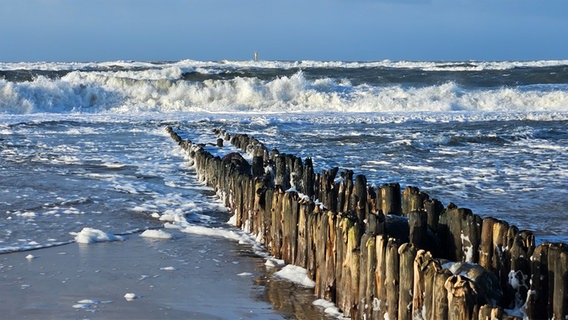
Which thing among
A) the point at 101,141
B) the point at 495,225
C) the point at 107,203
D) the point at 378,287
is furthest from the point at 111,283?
the point at 101,141

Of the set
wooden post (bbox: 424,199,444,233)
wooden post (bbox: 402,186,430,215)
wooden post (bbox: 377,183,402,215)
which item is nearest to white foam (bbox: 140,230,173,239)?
wooden post (bbox: 377,183,402,215)

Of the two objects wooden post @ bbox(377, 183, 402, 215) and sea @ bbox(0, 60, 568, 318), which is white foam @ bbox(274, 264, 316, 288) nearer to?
wooden post @ bbox(377, 183, 402, 215)

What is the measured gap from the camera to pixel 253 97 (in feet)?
122

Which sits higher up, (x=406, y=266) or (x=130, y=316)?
(x=406, y=266)

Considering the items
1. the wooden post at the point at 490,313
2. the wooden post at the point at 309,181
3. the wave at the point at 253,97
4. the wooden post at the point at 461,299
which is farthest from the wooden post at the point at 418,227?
the wave at the point at 253,97

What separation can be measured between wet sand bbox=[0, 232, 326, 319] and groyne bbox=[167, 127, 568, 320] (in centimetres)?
31

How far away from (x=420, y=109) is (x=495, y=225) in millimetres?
29871

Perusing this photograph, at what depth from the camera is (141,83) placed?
3884 cm

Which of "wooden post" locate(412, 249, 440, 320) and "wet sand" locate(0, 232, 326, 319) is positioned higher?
"wooden post" locate(412, 249, 440, 320)

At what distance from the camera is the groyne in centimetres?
427

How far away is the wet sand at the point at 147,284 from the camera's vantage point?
5.43 m

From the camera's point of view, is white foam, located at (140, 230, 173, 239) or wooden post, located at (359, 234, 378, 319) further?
white foam, located at (140, 230, 173, 239)

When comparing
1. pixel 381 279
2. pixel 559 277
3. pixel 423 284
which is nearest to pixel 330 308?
pixel 381 279

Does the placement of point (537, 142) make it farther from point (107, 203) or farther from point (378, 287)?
point (378, 287)
